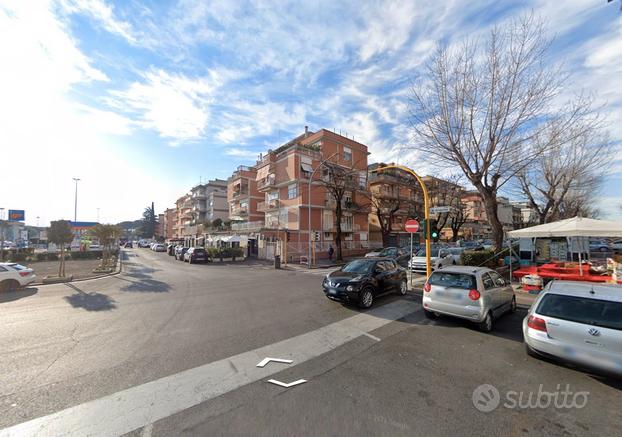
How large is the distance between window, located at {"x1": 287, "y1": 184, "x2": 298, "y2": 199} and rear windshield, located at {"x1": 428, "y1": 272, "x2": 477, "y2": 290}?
22.3 metres

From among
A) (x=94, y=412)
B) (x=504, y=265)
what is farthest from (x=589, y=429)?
(x=504, y=265)

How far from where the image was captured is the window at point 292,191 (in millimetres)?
28297

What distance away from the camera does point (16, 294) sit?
10734 mm

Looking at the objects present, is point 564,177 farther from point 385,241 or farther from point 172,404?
point 172,404

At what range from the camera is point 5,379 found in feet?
13.1

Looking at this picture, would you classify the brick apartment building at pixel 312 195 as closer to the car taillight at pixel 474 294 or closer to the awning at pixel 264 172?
the awning at pixel 264 172

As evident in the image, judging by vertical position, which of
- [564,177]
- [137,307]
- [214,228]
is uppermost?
[564,177]

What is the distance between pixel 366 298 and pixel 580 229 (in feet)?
29.8

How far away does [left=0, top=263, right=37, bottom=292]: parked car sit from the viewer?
36.6ft

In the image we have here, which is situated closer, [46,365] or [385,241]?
[46,365]

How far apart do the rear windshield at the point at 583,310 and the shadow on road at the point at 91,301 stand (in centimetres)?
1153

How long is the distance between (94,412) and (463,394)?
4.91 m

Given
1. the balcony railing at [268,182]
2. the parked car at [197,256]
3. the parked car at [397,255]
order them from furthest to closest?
1. the balcony railing at [268,182]
2. the parked car at [197,256]
3. the parked car at [397,255]

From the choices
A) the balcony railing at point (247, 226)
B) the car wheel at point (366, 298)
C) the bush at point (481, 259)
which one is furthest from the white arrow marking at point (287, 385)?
the balcony railing at point (247, 226)
